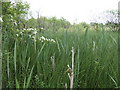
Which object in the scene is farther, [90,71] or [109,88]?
[90,71]

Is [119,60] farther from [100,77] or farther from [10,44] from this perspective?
[10,44]

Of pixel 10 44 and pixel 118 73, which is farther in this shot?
pixel 10 44

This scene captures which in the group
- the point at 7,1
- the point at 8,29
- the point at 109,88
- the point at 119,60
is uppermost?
the point at 7,1

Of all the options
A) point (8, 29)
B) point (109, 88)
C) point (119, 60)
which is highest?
point (8, 29)

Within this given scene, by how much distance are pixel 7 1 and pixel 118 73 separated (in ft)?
4.47

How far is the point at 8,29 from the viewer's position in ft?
5.58

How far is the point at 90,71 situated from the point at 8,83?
54cm

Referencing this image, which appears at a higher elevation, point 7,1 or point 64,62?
point 7,1

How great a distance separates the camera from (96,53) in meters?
1.34

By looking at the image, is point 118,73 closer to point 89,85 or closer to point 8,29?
point 89,85

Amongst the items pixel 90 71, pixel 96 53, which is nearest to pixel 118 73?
pixel 90 71

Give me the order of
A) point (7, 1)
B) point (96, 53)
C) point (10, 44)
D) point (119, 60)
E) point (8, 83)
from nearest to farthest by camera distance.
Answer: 1. point (8, 83)
2. point (119, 60)
3. point (96, 53)
4. point (10, 44)
5. point (7, 1)

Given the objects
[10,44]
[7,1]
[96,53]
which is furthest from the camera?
[7,1]

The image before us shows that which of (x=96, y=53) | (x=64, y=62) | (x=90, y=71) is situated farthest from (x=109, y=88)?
(x=96, y=53)
